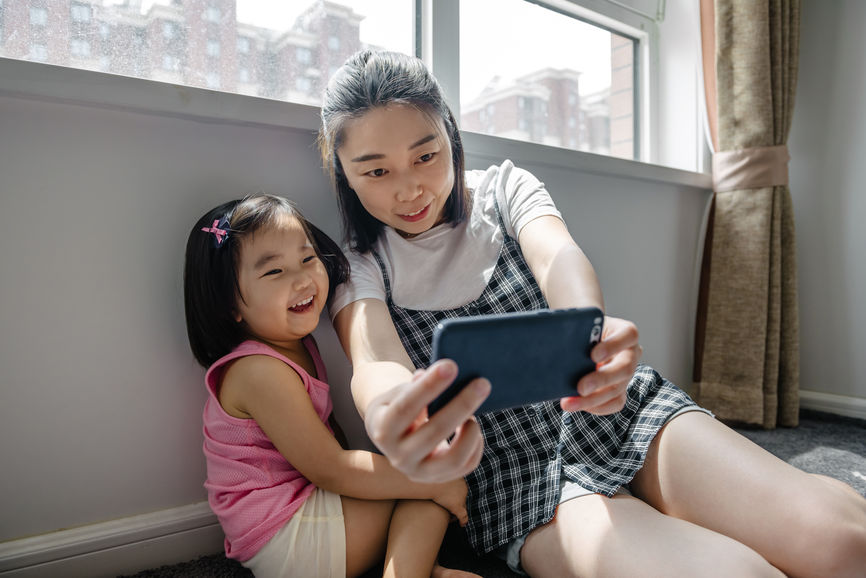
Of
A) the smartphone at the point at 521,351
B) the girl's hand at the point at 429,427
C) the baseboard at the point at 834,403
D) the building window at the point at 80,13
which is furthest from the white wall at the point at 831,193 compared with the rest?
the building window at the point at 80,13

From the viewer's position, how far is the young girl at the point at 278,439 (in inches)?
29.4

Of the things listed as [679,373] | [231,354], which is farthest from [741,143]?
[231,354]

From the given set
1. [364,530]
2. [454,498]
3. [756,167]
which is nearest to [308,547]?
[364,530]

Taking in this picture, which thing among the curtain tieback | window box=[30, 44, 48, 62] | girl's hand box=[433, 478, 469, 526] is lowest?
girl's hand box=[433, 478, 469, 526]

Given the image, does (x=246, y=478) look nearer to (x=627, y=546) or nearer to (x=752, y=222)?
(x=627, y=546)

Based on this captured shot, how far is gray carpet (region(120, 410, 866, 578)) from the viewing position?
2.73 feet

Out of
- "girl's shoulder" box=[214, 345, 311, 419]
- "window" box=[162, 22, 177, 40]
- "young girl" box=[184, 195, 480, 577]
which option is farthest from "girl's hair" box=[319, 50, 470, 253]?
"window" box=[162, 22, 177, 40]

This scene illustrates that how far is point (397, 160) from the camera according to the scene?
0.79 m

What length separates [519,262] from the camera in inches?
36.9

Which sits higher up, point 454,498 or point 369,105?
point 369,105

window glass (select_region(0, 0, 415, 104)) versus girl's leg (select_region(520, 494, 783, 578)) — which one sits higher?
window glass (select_region(0, 0, 415, 104))

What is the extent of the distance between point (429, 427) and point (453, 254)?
0.50 metres

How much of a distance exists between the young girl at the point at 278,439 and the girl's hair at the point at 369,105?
0.35ft

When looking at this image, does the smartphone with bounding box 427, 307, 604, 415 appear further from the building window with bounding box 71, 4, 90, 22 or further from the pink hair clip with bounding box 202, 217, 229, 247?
the building window with bounding box 71, 4, 90, 22
